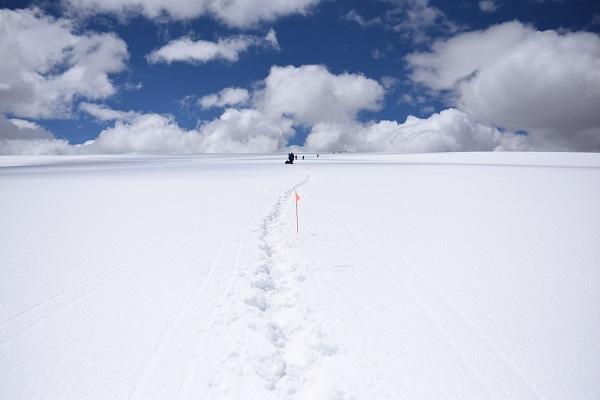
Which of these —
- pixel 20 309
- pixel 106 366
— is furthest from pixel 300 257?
pixel 20 309

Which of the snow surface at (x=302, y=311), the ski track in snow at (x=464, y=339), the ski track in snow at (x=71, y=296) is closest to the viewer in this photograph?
the ski track in snow at (x=464, y=339)

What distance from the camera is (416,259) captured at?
24.4ft

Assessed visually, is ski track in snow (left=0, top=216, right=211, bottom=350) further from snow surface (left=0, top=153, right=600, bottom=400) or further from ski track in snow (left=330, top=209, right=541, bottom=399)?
ski track in snow (left=330, top=209, right=541, bottom=399)

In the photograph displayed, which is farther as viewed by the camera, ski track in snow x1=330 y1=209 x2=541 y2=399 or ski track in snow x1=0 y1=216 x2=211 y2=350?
ski track in snow x1=0 y1=216 x2=211 y2=350

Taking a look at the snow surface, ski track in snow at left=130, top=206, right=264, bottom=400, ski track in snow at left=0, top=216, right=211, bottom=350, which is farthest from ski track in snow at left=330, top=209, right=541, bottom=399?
ski track in snow at left=0, top=216, right=211, bottom=350

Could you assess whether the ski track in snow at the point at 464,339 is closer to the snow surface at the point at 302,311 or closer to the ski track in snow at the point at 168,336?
the snow surface at the point at 302,311

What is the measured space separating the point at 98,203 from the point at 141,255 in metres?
9.44

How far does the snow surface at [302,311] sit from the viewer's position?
370 cm

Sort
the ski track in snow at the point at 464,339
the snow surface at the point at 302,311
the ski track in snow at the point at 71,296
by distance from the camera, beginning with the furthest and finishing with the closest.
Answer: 1. the ski track in snow at the point at 71,296
2. the snow surface at the point at 302,311
3. the ski track in snow at the point at 464,339

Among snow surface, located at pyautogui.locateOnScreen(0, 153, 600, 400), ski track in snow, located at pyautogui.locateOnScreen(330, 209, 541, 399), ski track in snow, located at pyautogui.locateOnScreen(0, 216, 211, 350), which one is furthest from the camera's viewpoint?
ski track in snow, located at pyautogui.locateOnScreen(0, 216, 211, 350)

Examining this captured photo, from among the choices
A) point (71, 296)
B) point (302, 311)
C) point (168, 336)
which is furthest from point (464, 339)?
point (71, 296)

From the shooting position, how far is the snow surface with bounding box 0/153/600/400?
370 centimetres

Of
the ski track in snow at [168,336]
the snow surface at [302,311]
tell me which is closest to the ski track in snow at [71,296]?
the snow surface at [302,311]

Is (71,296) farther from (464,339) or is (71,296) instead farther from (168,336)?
(464,339)
